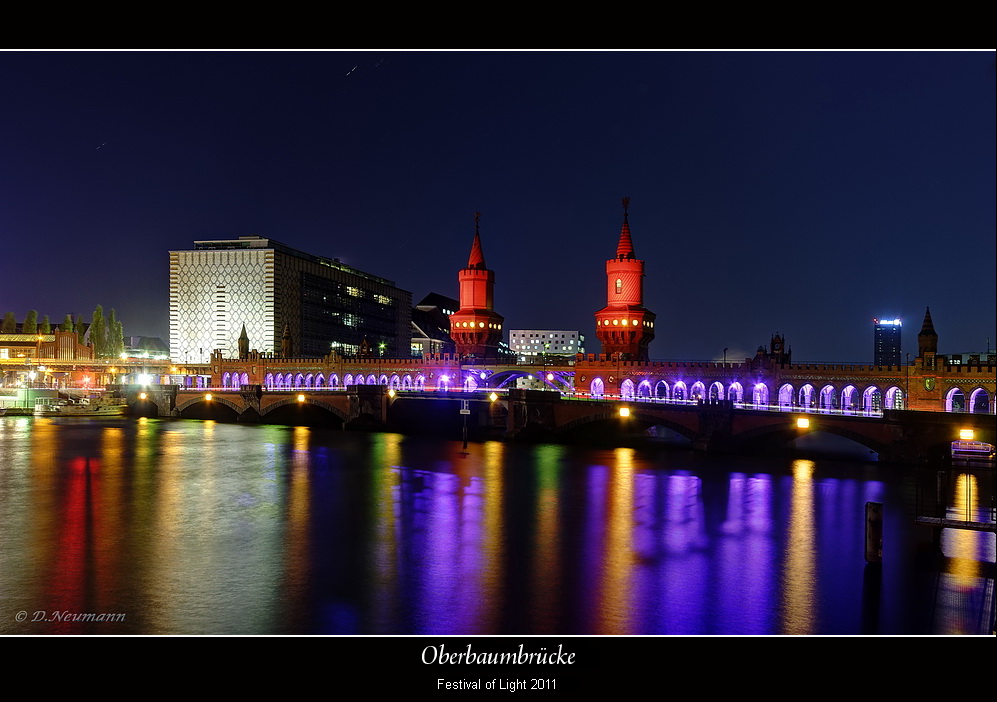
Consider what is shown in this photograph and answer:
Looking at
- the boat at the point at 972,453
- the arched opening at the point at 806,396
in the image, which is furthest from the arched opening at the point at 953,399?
the arched opening at the point at 806,396

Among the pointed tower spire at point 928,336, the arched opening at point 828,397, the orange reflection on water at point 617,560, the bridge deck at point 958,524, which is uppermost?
the pointed tower spire at point 928,336

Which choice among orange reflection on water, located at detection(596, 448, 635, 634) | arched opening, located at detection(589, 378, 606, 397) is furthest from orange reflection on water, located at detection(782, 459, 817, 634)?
arched opening, located at detection(589, 378, 606, 397)

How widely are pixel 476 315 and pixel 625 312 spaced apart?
71.3ft

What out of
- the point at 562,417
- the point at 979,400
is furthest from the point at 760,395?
the point at 562,417

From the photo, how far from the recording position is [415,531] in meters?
34.2

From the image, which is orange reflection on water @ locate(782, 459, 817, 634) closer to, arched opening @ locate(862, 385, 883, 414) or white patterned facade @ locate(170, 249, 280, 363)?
arched opening @ locate(862, 385, 883, 414)

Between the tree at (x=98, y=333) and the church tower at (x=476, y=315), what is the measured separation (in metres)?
89.6

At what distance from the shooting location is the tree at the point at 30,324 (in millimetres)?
146188

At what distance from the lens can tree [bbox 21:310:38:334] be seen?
146 metres

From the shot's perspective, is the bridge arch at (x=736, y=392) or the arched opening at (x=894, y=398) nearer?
the arched opening at (x=894, y=398)

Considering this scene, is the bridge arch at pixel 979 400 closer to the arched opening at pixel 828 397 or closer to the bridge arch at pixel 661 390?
the arched opening at pixel 828 397

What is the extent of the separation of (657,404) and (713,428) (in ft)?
17.7

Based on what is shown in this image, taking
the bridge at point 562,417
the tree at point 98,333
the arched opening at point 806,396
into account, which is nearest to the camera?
the bridge at point 562,417

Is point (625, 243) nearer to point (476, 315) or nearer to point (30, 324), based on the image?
point (476, 315)
